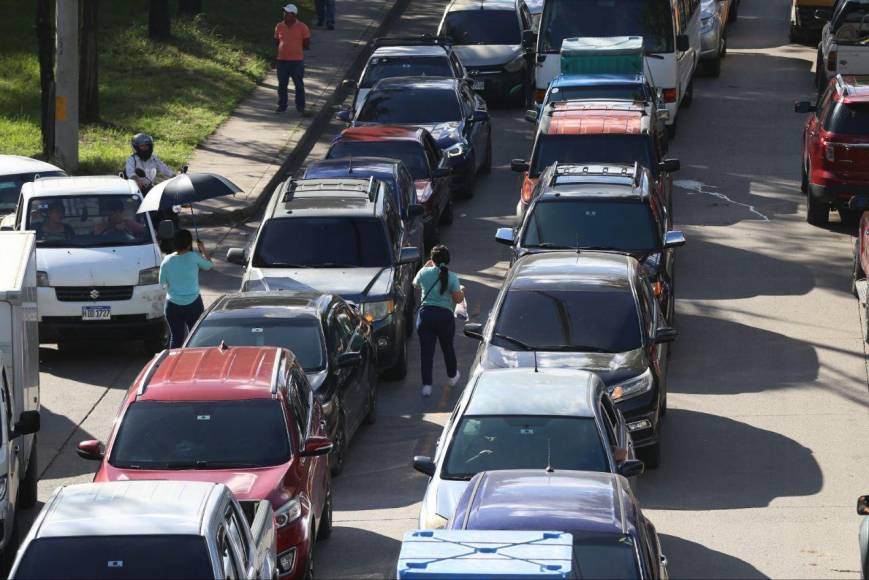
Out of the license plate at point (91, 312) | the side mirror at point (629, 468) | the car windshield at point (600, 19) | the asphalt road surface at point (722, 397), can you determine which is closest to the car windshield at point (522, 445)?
the side mirror at point (629, 468)

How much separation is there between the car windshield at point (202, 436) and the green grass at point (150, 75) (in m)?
14.5

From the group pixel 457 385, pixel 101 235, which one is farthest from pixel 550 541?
pixel 101 235

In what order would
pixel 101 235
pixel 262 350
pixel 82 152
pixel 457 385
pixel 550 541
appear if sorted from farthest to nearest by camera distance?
1. pixel 82 152
2. pixel 101 235
3. pixel 457 385
4. pixel 262 350
5. pixel 550 541

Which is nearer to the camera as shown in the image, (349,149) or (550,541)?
(550,541)

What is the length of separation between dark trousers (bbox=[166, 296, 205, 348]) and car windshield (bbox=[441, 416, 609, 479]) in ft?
18.9

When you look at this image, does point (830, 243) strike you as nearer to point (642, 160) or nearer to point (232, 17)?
point (642, 160)

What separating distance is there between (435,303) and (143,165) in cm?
589

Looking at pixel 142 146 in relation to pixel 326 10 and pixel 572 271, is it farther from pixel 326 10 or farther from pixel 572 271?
pixel 326 10

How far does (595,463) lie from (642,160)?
34.5ft

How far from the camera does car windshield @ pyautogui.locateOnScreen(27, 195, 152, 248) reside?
19.5m

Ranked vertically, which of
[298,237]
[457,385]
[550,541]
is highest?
[550,541]

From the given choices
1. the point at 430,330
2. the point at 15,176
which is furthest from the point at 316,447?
the point at 15,176

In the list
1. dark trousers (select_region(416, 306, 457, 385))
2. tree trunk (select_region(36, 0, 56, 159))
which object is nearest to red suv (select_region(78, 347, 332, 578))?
dark trousers (select_region(416, 306, 457, 385))

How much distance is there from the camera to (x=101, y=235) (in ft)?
64.1
